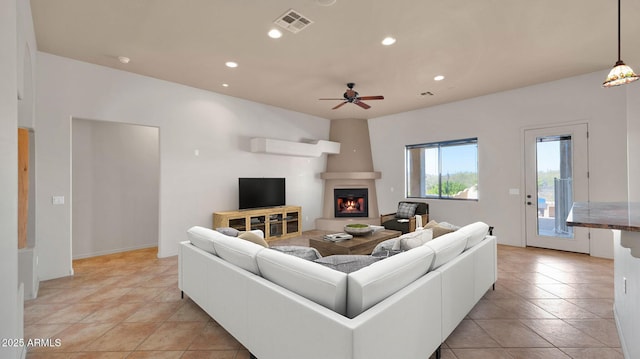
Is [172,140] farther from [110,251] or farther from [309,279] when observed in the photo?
[309,279]

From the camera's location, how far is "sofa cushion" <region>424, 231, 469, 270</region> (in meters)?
2.11

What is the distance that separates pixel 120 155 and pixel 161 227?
5.19ft

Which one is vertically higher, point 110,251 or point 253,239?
point 253,239

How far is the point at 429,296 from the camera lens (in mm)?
1848

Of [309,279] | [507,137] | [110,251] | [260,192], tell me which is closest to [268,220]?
[260,192]

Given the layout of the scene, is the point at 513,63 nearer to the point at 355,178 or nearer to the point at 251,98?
the point at 355,178

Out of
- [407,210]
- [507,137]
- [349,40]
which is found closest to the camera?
[349,40]

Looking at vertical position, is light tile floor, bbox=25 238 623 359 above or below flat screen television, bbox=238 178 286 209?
below

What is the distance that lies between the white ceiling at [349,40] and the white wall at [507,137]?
360 millimetres

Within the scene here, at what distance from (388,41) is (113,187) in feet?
16.7

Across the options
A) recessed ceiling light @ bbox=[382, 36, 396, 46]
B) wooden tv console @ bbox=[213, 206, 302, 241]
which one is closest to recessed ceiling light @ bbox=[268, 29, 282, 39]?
recessed ceiling light @ bbox=[382, 36, 396, 46]

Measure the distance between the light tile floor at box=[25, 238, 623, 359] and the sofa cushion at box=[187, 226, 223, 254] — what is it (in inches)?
25.4

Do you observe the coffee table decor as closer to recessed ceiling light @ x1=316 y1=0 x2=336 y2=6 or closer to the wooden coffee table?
the wooden coffee table

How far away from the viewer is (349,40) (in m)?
3.38
